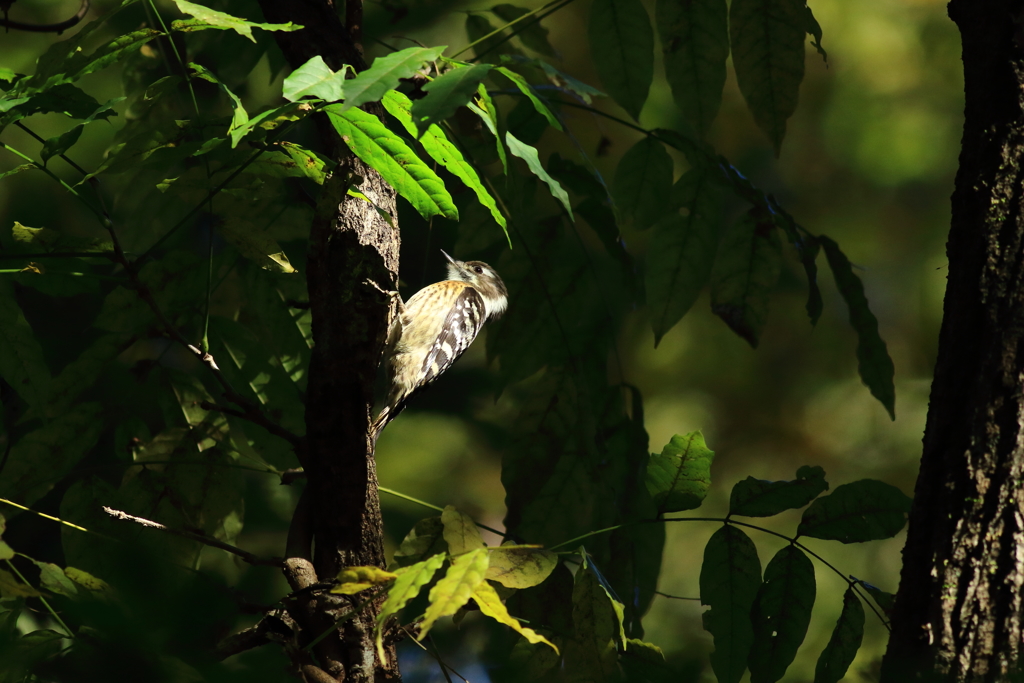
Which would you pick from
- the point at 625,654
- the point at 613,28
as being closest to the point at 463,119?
the point at 613,28

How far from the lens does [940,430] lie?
1432mm

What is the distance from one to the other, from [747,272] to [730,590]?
0.84 metres

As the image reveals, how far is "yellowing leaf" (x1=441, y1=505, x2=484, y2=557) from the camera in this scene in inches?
56.2

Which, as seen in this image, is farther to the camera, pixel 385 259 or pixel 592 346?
pixel 592 346

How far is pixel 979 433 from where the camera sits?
4.49ft

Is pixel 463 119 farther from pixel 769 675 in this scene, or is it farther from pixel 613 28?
pixel 769 675

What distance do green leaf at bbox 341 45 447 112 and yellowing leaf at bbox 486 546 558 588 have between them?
0.71m

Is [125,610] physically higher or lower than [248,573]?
higher

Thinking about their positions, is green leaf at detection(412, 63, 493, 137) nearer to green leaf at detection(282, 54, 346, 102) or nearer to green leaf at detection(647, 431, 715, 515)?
green leaf at detection(282, 54, 346, 102)

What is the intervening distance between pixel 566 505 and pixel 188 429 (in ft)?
2.94

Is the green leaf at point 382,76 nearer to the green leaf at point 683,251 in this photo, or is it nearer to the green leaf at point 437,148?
the green leaf at point 437,148

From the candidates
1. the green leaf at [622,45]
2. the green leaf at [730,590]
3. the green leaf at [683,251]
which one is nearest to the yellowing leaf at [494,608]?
the green leaf at [730,590]

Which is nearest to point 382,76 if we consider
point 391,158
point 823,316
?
point 391,158

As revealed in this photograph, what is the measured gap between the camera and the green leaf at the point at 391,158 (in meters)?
1.24
